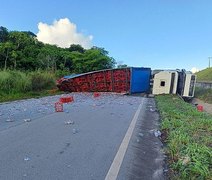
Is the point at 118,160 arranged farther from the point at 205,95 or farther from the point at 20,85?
the point at 205,95

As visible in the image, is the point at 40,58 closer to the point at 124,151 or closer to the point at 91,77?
the point at 91,77

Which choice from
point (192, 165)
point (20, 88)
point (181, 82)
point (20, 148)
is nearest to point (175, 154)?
point (192, 165)

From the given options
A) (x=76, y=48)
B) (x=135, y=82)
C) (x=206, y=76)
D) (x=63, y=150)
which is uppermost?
(x=76, y=48)

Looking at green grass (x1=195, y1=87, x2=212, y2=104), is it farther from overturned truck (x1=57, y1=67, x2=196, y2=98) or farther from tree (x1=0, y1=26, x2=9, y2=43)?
tree (x1=0, y1=26, x2=9, y2=43)

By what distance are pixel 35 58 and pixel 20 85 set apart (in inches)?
946

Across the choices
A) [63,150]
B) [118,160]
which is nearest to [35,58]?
[63,150]

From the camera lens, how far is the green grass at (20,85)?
20.6 metres

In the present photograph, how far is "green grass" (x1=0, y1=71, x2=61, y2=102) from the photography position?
2057cm

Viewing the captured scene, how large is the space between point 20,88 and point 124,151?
18.6 meters

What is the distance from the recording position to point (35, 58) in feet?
151

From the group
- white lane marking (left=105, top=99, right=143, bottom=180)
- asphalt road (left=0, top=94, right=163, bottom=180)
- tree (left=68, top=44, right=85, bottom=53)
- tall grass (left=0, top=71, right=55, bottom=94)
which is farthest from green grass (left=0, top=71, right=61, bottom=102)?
tree (left=68, top=44, right=85, bottom=53)

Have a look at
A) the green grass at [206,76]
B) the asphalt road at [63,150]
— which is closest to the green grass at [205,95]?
the asphalt road at [63,150]

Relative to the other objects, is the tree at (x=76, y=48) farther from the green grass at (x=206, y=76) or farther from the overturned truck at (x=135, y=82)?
the overturned truck at (x=135, y=82)

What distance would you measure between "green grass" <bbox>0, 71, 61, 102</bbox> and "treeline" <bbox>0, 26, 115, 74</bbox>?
7.25 metres
